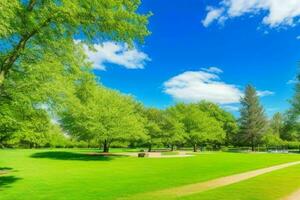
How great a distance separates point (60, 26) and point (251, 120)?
73.6 meters

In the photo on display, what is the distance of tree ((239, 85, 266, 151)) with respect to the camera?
260 ft

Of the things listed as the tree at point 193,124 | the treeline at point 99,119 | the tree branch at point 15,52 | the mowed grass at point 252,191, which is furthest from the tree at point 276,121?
the tree branch at point 15,52

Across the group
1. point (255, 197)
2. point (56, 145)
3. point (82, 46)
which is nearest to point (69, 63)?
point (82, 46)

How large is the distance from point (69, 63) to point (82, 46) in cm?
107

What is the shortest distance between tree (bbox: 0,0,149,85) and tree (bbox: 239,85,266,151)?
227 feet

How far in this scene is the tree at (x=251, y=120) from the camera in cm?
7938

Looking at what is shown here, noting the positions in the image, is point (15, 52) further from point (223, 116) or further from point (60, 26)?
point (223, 116)

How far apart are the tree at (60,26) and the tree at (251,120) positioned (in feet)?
227

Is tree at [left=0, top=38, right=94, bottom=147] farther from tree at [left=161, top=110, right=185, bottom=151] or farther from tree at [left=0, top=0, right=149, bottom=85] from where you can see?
tree at [left=161, top=110, right=185, bottom=151]

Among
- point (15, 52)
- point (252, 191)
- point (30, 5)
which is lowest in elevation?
point (252, 191)

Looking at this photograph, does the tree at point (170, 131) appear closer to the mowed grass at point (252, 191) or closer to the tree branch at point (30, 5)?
the mowed grass at point (252, 191)

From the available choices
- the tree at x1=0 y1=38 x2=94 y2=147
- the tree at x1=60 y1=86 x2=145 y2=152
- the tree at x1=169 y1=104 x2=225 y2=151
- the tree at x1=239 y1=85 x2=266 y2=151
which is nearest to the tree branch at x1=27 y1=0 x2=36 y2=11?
the tree at x1=0 y1=38 x2=94 y2=147

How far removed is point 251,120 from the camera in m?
80.8

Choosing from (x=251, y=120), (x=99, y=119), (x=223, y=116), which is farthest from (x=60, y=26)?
(x=223, y=116)
